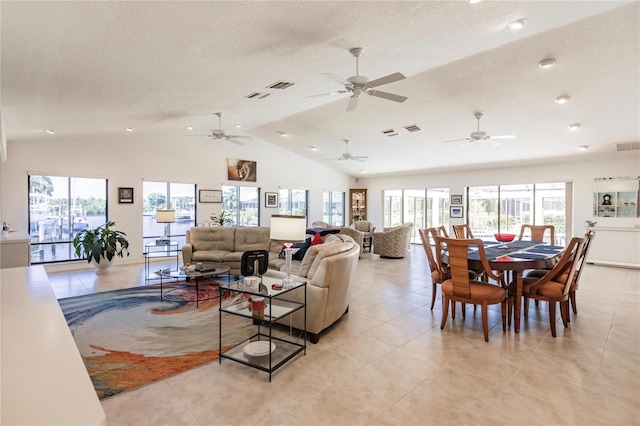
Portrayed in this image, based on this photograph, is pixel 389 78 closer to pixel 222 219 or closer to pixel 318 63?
pixel 318 63

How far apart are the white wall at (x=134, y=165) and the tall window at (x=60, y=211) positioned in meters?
0.17

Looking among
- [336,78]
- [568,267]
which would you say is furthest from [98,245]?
[568,267]

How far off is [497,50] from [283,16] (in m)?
2.85

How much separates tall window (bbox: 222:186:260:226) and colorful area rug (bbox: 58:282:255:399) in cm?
474

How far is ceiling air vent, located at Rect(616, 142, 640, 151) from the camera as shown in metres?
6.76

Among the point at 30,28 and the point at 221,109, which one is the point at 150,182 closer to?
the point at 221,109

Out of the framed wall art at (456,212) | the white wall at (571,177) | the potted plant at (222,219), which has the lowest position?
the potted plant at (222,219)

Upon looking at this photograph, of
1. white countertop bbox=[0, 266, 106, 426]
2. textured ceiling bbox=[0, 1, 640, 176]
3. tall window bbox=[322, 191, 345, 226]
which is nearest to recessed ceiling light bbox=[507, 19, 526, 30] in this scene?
textured ceiling bbox=[0, 1, 640, 176]

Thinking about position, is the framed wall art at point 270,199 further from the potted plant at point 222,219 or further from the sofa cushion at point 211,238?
the sofa cushion at point 211,238

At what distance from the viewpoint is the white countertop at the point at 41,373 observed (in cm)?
81

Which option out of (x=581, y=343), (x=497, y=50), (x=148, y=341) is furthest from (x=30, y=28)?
(x=581, y=343)

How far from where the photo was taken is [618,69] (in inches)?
167

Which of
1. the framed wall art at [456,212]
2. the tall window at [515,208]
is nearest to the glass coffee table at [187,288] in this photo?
the tall window at [515,208]

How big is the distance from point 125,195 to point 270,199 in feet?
13.4
